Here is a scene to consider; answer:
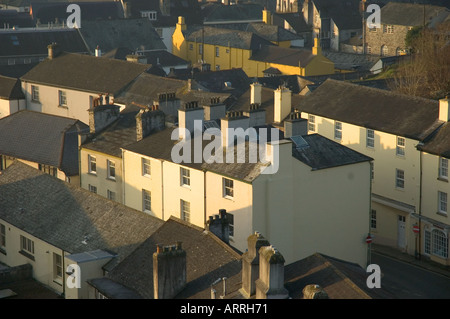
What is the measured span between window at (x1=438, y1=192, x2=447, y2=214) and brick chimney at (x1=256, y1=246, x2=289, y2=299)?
72.1 ft

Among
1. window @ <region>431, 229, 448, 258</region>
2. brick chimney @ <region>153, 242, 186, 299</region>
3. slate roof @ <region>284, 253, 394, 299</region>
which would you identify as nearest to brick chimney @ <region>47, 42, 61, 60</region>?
window @ <region>431, 229, 448, 258</region>

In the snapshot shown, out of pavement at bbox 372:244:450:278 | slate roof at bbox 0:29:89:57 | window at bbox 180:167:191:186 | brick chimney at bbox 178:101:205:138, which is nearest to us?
window at bbox 180:167:191:186

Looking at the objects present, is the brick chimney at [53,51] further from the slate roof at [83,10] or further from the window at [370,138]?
the slate roof at [83,10]

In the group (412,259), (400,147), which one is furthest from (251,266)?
(400,147)

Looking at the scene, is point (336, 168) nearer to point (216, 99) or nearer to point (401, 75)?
point (216, 99)

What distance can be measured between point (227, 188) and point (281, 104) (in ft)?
52.9

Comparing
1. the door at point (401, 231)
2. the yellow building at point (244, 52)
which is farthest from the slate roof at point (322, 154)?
the yellow building at point (244, 52)

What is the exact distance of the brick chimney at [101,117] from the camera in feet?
161

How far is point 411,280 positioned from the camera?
43719 millimetres

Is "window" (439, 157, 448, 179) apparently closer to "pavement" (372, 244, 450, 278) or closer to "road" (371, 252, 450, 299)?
"pavement" (372, 244, 450, 278)

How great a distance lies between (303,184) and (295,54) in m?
50.6

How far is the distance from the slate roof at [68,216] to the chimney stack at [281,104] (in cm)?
1747

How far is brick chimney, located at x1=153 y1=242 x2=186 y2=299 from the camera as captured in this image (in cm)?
2934
